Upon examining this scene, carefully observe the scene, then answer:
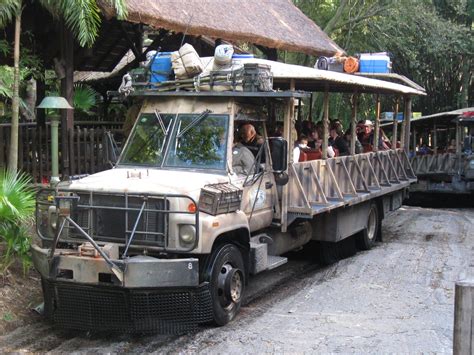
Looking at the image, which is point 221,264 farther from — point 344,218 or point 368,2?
point 368,2

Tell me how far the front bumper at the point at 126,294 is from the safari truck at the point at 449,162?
577 inches

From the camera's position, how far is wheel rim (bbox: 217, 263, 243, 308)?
656 cm

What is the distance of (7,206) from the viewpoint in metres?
7.38

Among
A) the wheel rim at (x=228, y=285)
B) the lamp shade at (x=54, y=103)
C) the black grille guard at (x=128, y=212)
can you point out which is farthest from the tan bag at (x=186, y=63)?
the lamp shade at (x=54, y=103)

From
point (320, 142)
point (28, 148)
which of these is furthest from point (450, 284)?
point (28, 148)

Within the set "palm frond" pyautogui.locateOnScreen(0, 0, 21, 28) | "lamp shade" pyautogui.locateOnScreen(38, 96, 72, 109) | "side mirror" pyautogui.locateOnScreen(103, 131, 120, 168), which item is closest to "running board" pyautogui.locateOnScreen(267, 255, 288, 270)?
"side mirror" pyautogui.locateOnScreen(103, 131, 120, 168)

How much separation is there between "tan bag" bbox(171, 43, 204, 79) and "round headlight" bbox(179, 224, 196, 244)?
240cm

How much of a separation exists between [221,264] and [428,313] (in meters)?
2.49

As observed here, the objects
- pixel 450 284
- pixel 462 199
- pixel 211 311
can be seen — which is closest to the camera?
pixel 211 311

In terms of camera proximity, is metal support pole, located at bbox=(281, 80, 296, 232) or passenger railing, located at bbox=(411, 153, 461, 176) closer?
metal support pole, located at bbox=(281, 80, 296, 232)

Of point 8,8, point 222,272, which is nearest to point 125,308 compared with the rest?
point 222,272

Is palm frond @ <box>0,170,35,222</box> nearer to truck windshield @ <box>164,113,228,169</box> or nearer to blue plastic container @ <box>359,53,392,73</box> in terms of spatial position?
truck windshield @ <box>164,113,228,169</box>

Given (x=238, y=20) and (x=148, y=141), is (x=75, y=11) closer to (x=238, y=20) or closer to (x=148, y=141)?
(x=148, y=141)

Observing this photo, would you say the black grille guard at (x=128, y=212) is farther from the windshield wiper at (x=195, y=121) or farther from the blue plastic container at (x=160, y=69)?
the blue plastic container at (x=160, y=69)
